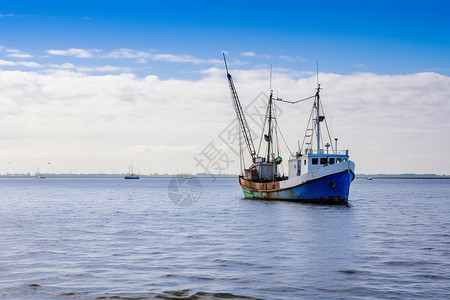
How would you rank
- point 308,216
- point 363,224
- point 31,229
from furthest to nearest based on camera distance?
1. point 308,216
2. point 363,224
3. point 31,229

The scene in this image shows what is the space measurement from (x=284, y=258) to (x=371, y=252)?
5.01 meters

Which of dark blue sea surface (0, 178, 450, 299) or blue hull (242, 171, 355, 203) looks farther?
blue hull (242, 171, 355, 203)

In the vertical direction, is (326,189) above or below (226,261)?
above

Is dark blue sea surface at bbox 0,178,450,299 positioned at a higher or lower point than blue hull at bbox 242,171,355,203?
lower

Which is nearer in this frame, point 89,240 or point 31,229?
point 89,240

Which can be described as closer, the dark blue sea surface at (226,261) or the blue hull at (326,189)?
the dark blue sea surface at (226,261)

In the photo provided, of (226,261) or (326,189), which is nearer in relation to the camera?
(226,261)

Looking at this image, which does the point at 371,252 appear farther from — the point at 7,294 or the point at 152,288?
the point at 7,294

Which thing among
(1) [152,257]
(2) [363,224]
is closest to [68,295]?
(1) [152,257]

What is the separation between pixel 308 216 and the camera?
42938 mm

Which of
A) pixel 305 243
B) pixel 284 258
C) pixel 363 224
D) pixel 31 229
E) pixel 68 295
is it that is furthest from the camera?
pixel 363 224

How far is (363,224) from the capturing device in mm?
37562

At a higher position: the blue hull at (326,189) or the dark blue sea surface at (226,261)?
the blue hull at (326,189)

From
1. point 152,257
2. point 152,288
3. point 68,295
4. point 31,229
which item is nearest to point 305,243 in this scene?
point 152,257
